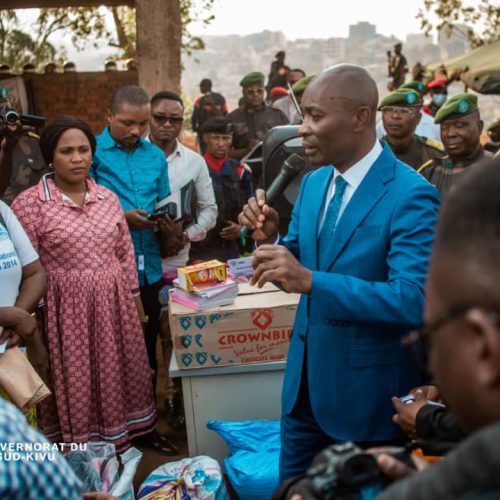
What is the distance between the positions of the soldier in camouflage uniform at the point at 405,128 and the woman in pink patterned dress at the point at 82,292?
9.18 ft

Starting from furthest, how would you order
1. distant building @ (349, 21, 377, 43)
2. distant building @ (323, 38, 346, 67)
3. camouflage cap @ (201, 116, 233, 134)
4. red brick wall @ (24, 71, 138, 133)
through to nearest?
distant building @ (349, 21, 377, 43) < distant building @ (323, 38, 346, 67) < red brick wall @ (24, 71, 138, 133) < camouflage cap @ (201, 116, 233, 134)

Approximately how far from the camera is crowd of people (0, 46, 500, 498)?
94cm

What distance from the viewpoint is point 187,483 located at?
112 inches

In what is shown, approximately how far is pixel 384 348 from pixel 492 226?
1.32 meters

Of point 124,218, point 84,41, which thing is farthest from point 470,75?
point 84,41

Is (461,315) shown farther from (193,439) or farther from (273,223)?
(193,439)

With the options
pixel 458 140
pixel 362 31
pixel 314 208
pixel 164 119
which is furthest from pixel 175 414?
pixel 362 31

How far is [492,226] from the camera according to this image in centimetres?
90

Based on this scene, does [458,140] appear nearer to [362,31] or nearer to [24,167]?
[24,167]

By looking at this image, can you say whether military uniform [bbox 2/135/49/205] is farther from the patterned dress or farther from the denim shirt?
the patterned dress

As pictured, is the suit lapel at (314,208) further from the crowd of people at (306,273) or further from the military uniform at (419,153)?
the military uniform at (419,153)

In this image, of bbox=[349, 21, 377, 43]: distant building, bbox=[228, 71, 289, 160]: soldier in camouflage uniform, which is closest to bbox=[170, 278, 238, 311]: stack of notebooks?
bbox=[228, 71, 289, 160]: soldier in camouflage uniform

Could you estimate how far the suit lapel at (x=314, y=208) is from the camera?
229 centimetres

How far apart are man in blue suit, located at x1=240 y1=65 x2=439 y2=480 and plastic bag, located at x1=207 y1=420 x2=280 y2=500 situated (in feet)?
2.21
